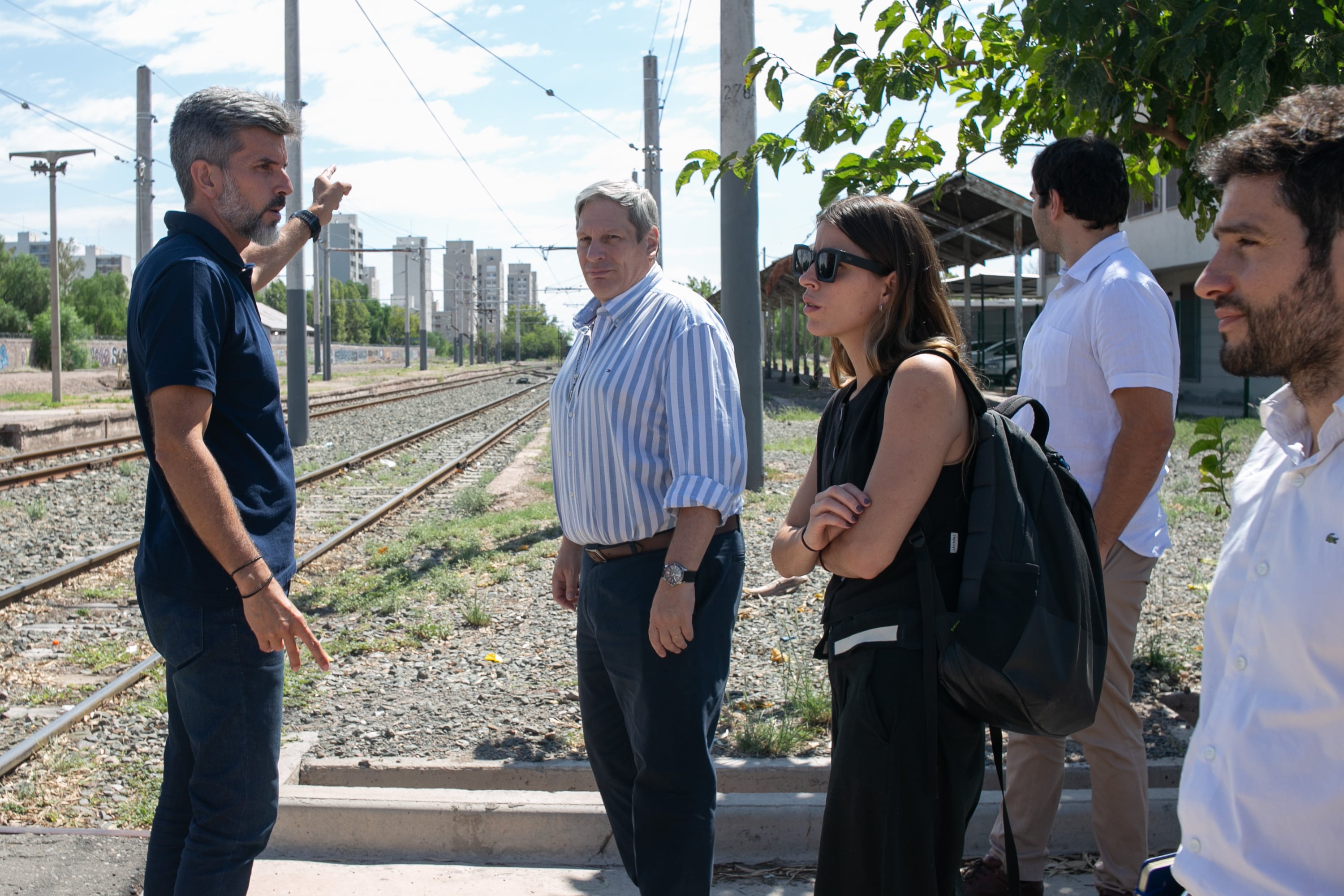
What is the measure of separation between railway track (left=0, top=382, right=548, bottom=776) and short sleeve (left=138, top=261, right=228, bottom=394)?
2879mm

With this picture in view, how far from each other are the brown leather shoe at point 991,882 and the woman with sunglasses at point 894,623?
1036 millimetres

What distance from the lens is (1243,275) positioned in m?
1.44

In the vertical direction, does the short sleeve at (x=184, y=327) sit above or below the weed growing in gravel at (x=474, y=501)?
above

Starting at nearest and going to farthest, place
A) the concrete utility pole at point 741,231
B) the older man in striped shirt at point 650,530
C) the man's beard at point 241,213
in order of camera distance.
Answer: the man's beard at point 241,213 < the older man in striped shirt at point 650,530 < the concrete utility pole at point 741,231

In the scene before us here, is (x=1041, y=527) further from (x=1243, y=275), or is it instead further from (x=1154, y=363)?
(x=1154, y=363)

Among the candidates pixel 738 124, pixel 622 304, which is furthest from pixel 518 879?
pixel 738 124

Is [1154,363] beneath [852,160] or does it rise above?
beneath

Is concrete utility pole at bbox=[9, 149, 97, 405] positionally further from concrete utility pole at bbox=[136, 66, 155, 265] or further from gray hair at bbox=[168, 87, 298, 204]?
gray hair at bbox=[168, 87, 298, 204]

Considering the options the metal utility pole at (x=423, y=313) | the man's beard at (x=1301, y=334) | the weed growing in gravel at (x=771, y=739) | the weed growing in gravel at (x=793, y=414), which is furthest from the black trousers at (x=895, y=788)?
the metal utility pole at (x=423, y=313)

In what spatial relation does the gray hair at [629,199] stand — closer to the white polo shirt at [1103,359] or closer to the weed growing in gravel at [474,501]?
the white polo shirt at [1103,359]

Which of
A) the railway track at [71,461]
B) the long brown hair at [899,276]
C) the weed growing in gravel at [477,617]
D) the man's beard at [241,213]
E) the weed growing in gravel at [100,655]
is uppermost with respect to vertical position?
the man's beard at [241,213]

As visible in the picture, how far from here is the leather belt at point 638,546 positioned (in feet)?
8.88

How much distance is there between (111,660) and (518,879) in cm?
368

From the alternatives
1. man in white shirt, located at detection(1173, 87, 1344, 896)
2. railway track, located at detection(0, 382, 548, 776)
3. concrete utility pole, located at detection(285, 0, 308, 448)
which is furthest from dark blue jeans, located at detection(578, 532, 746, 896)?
concrete utility pole, located at detection(285, 0, 308, 448)
